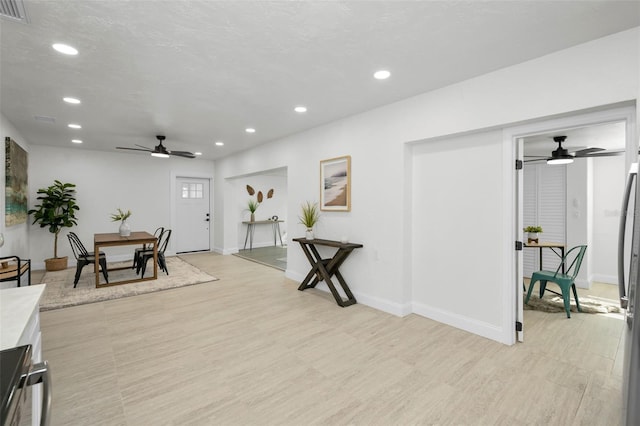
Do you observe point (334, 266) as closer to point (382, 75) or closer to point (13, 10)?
point (382, 75)

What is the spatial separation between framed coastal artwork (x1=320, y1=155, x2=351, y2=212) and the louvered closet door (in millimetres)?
3631

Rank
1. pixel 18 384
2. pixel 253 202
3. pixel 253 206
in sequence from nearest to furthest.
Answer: pixel 18 384, pixel 253 206, pixel 253 202

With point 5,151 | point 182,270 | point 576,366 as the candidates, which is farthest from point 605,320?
point 5,151

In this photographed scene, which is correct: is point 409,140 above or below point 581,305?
above

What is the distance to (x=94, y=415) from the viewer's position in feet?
6.24

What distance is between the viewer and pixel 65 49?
235 centimetres

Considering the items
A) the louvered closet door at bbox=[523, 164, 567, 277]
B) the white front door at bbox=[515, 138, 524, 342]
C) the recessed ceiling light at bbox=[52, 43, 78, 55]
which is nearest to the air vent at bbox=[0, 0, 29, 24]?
the recessed ceiling light at bbox=[52, 43, 78, 55]

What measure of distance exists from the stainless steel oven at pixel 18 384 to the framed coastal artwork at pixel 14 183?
4642mm

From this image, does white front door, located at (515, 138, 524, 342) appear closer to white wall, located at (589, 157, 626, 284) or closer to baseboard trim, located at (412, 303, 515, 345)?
baseboard trim, located at (412, 303, 515, 345)

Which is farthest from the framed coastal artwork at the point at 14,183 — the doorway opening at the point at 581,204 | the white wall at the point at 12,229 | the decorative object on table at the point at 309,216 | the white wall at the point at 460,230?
the doorway opening at the point at 581,204

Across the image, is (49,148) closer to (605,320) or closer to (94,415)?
(94,415)

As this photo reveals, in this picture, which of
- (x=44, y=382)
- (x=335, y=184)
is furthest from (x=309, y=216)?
(x=44, y=382)

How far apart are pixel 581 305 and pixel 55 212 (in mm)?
8970

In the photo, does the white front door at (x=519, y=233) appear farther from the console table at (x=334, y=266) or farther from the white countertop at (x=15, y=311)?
the white countertop at (x=15, y=311)
